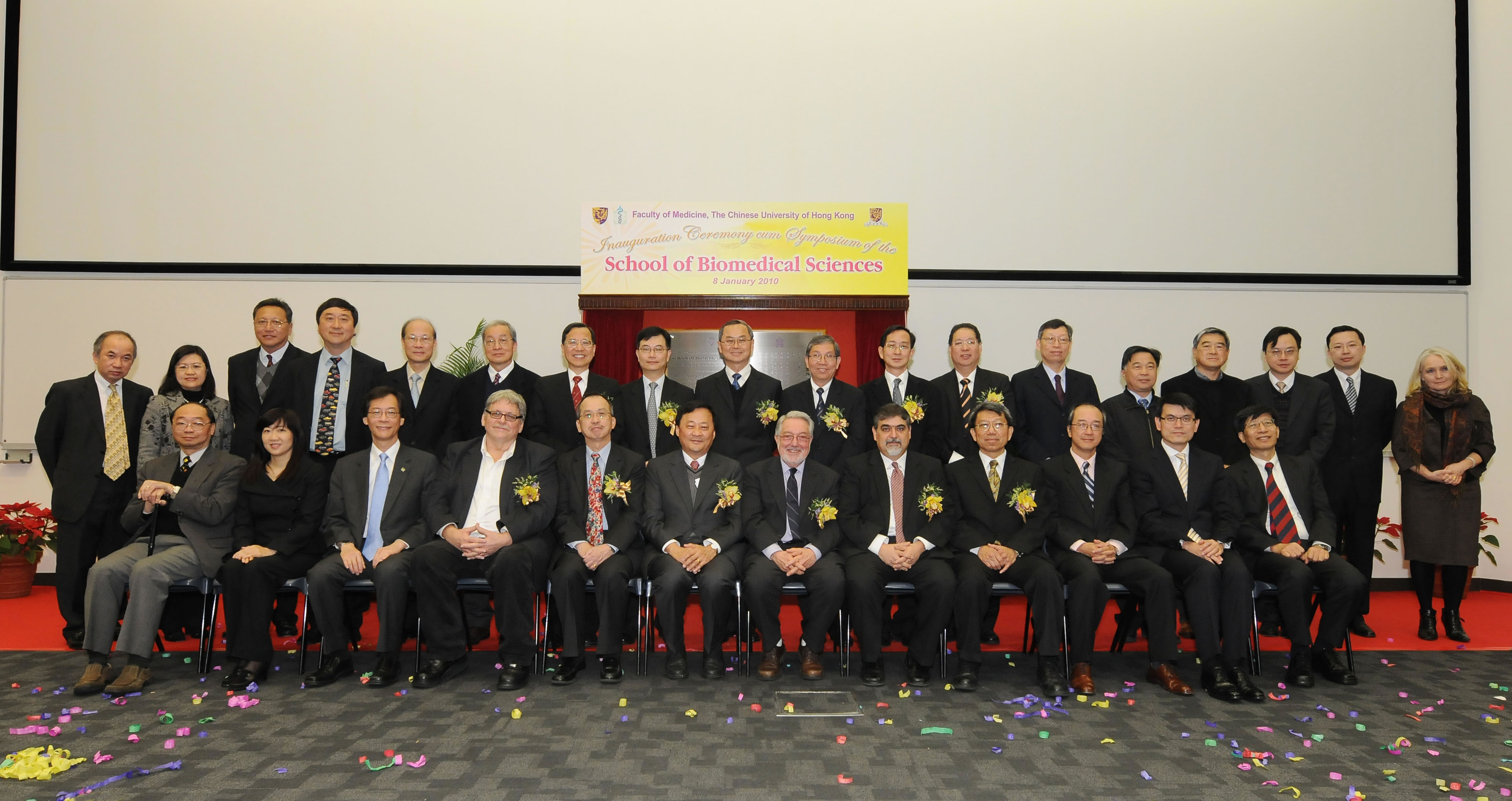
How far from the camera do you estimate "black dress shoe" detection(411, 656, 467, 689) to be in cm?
375

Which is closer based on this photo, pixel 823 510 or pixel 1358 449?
pixel 823 510

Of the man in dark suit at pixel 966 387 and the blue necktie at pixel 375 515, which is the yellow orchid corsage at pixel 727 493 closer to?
the man in dark suit at pixel 966 387

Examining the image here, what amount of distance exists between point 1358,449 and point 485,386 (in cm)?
541

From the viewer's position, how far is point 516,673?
3.77 m

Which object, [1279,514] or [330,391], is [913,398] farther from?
[330,391]

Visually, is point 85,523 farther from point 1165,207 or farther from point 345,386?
point 1165,207

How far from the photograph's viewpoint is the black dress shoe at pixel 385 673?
3.77 meters

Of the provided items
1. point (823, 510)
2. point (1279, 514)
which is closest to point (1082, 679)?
point (823, 510)

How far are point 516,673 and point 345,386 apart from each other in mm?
2092

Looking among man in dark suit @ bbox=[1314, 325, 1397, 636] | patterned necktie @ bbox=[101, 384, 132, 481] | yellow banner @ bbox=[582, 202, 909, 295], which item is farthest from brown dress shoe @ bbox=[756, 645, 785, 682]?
patterned necktie @ bbox=[101, 384, 132, 481]

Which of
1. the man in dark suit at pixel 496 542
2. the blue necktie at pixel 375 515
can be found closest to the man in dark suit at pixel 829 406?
the man in dark suit at pixel 496 542

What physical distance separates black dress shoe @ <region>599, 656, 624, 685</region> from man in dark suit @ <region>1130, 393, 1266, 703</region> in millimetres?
2676

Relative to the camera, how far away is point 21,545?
19.6 feet

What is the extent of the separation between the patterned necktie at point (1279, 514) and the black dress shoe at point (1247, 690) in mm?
971
